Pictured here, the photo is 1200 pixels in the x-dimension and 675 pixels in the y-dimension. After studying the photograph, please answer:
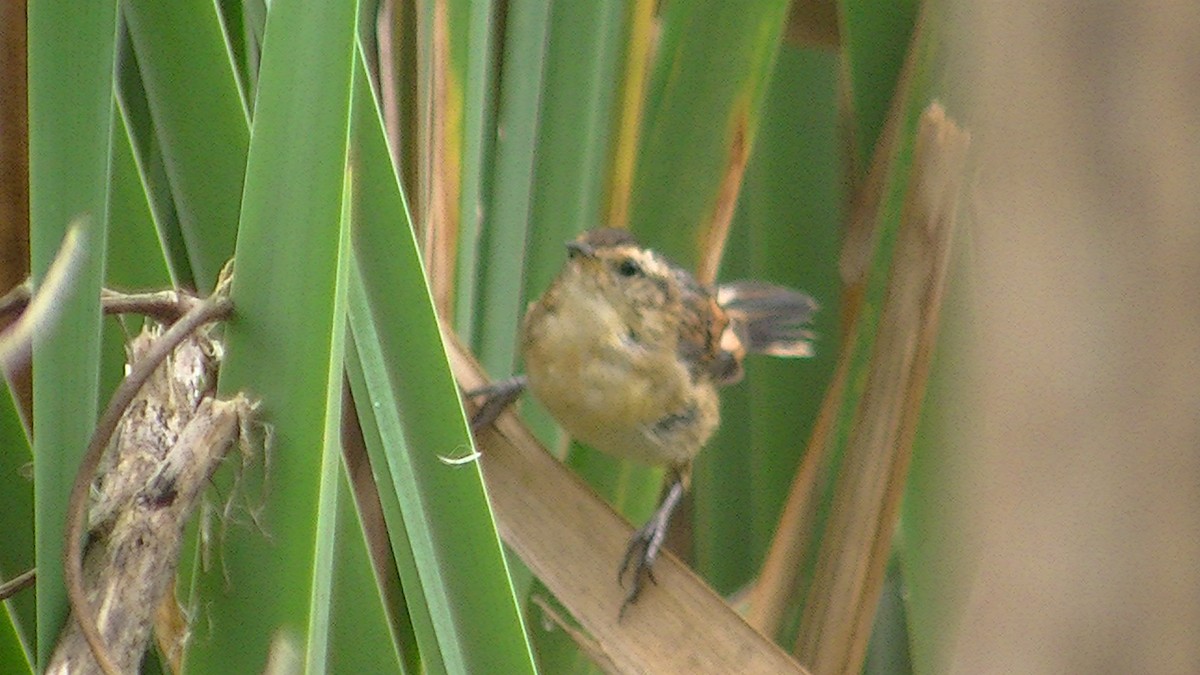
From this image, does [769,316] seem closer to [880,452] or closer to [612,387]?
[612,387]

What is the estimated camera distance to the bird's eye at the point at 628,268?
1281 millimetres

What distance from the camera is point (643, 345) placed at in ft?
4.63

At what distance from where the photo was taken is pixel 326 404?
2.04 ft

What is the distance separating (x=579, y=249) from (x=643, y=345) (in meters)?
0.25

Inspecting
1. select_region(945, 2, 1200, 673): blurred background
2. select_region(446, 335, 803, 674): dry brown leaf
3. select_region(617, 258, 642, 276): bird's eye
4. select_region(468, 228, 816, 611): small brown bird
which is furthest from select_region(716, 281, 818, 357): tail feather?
select_region(945, 2, 1200, 673): blurred background

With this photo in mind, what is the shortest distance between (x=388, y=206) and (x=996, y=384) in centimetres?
49

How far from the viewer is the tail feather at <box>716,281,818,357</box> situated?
4.51 ft

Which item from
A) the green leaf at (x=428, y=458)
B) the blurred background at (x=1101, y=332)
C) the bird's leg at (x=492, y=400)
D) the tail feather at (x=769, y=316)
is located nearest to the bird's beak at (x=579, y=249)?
the bird's leg at (x=492, y=400)

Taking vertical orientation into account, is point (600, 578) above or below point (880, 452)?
below

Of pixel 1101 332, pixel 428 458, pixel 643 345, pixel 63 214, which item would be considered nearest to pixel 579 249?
pixel 643 345

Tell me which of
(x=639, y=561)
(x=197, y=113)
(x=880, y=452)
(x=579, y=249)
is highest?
(x=197, y=113)

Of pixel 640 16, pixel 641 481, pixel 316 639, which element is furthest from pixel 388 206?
pixel 641 481

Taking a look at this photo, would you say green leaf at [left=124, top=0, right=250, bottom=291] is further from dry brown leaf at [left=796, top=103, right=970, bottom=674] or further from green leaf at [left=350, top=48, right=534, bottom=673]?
dry brown leaf at [left=796, top=103, right=970, bottom=674]

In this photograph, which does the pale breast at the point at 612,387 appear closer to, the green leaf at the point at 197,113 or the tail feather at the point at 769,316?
the tail feather at the point at 769,316
